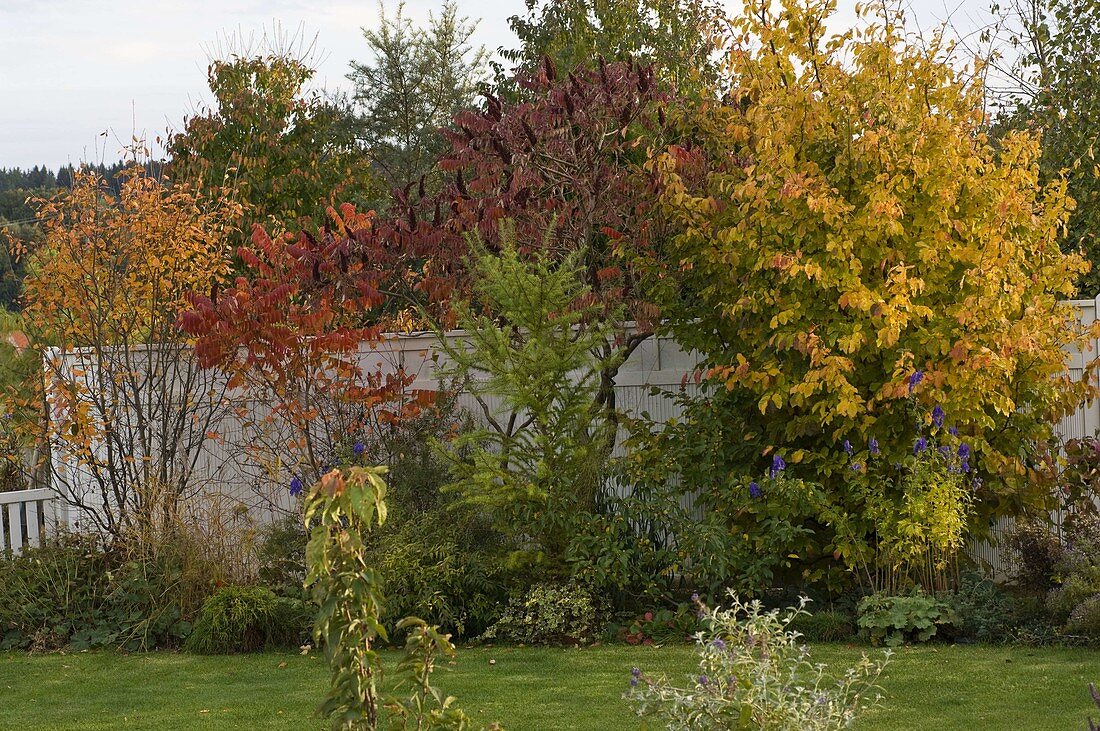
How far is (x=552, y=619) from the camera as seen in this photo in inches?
281

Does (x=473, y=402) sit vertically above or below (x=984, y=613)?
above

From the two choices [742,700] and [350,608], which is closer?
[350,608]

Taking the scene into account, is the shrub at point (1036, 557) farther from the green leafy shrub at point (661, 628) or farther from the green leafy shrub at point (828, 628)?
the green leafy shrub at point (661, 628)

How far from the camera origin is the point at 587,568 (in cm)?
726

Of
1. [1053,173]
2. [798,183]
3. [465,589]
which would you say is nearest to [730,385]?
[798,183]

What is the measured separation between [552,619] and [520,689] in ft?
3.53

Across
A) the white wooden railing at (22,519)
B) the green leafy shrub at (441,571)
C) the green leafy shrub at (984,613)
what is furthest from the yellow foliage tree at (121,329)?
the green leafy shrub at (984,613)

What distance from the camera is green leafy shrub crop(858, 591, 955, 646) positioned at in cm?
688

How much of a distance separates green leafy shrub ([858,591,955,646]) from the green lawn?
0.16 meters

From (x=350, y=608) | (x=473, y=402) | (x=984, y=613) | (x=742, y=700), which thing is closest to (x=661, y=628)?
(x=984, y=613)

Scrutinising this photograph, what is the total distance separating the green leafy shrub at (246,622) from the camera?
7.40 m

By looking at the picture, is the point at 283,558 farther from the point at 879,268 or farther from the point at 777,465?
the point at 879,268

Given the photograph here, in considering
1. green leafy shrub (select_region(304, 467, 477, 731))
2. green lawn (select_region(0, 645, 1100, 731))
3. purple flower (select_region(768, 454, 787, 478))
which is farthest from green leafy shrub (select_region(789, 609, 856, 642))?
green leafy shrub (select_region(304, 467, 477, 731))

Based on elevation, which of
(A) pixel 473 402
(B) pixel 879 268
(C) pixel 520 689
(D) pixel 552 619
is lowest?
(C) pixel 520 689
